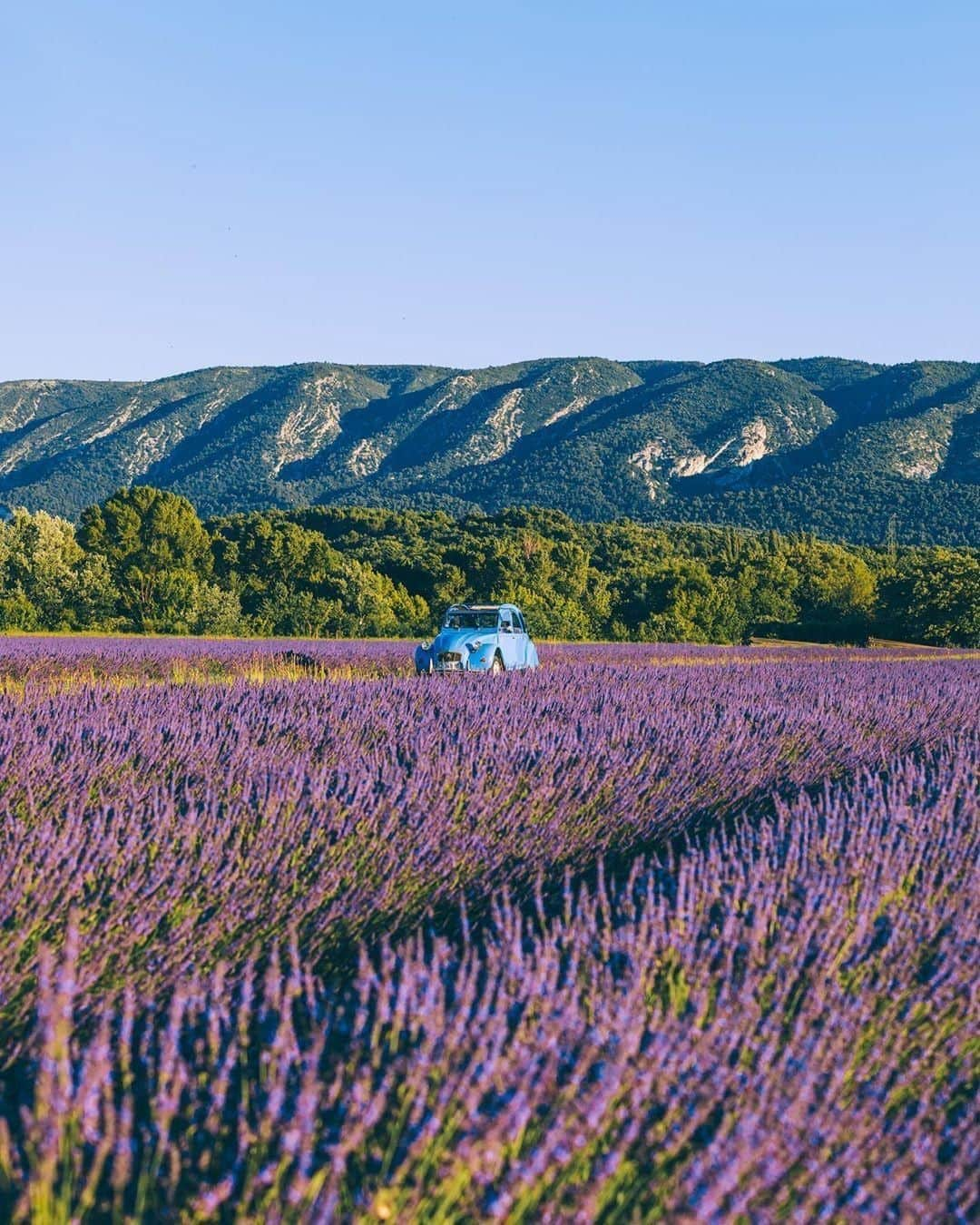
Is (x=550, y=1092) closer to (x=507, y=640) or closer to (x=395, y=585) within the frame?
(x=507, y=640)

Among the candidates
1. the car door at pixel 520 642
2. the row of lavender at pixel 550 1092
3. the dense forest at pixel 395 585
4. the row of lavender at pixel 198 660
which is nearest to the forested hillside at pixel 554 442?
the dense forest at pixel 395 585

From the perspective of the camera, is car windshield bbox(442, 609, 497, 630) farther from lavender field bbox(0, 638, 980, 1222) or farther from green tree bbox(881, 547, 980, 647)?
green tree bbox(881, 547, 980, 647)

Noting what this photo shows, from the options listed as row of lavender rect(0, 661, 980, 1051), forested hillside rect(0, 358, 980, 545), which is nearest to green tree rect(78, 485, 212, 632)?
row of lavender rect(0, 661, 980, 1051)

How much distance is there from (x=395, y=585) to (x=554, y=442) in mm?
61574

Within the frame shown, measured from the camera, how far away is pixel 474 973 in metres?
2.09

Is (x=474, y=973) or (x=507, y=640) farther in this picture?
(x=507, y=640)

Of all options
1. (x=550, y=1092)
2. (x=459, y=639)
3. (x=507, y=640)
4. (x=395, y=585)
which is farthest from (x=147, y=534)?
(x=550, y=1092)

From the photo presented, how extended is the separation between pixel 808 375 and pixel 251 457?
5677cm

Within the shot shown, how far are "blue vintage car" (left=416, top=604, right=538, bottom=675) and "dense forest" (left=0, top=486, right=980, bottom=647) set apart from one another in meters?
15.9

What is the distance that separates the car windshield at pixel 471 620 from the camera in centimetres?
1567

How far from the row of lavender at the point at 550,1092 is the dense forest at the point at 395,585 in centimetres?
2893

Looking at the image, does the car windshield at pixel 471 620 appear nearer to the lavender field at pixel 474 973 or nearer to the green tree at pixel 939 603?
the lavender field at pixel 474 973

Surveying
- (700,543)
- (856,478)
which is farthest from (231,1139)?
(856,478)

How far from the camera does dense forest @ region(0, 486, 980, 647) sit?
1319 inches
